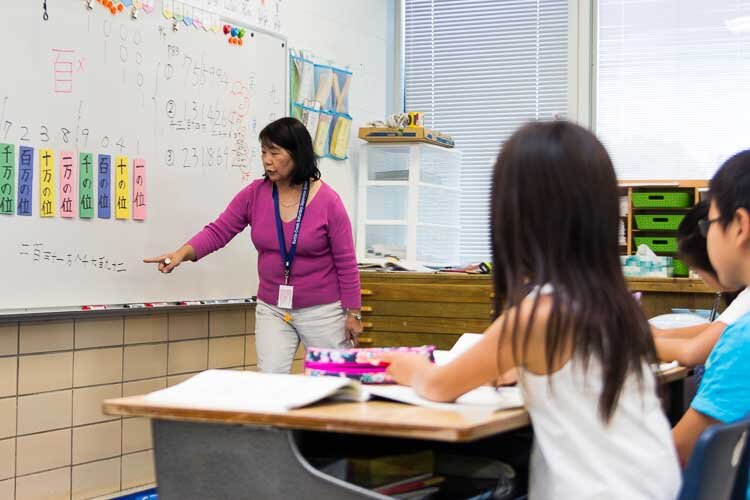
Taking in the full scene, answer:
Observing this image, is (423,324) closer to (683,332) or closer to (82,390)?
(82,390)

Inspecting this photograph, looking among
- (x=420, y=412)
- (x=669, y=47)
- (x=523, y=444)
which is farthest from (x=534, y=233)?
(x=669, y=47)

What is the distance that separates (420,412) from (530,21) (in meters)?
4.63

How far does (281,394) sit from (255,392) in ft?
0.19

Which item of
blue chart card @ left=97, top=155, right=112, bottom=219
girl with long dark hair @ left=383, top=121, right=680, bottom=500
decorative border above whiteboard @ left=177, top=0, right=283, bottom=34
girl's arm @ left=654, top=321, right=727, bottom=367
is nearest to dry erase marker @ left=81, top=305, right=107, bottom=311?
blue chart card @ left=97, top=155, right=112, bottom=219

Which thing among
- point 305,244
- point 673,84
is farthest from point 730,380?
point 673,84

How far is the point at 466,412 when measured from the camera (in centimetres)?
148

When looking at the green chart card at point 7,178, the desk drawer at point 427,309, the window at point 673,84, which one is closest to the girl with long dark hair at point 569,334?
the green chart card at point 7,178

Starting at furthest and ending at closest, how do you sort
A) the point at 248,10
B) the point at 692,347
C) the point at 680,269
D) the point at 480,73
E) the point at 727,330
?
1. the point at 480,73
2. the point at 680,269
3. the point at 248,10
4. the point at 692,347
5. the point at 727,330

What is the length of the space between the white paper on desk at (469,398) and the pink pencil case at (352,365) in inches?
1.9

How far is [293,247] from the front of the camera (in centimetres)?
390

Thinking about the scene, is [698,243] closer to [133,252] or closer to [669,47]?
[133,252]

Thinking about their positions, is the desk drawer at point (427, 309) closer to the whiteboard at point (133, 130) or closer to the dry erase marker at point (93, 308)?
the whiteboard at point (133, 130)

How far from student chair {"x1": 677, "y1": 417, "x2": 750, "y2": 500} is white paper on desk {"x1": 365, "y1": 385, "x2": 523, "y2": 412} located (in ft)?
0.95

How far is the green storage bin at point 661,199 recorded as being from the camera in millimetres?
4953
